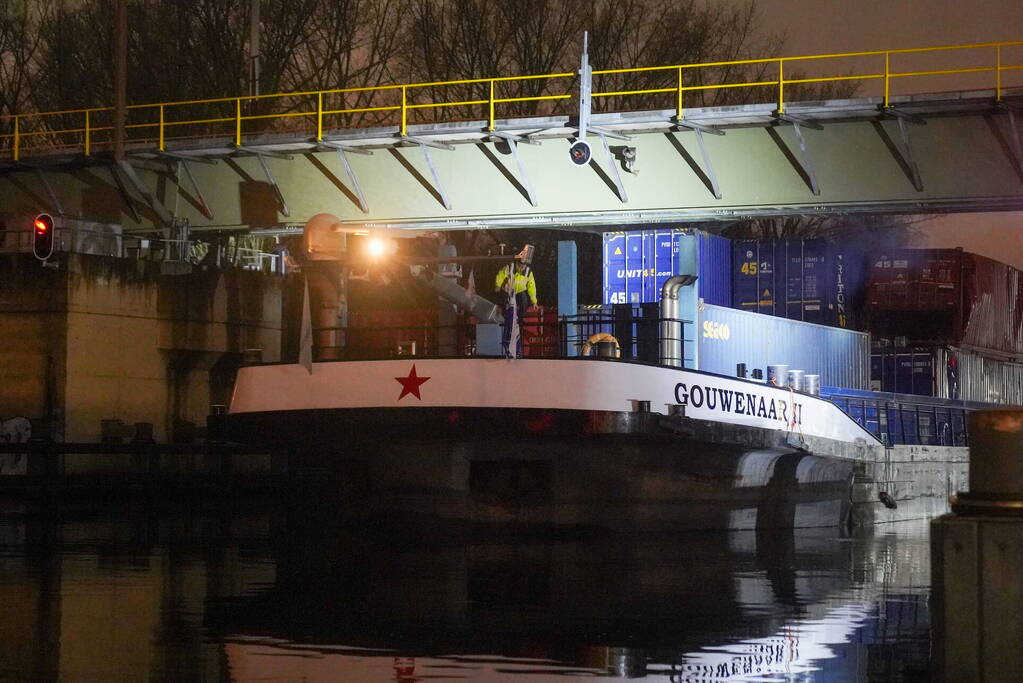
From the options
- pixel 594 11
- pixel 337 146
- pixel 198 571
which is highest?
pixel 594 11

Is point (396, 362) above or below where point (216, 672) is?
above

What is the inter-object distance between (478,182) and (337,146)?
A: 2754 millimetres

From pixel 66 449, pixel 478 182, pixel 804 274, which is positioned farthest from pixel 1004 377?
pixel 66 449

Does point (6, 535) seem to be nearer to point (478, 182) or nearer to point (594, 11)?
point (478, 182)

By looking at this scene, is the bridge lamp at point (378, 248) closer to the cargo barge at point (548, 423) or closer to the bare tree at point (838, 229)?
the cargo barge at point (548, 423)

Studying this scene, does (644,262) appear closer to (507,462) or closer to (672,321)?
(672,321)

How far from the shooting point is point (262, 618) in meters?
11.0

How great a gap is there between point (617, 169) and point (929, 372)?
10.1 meters

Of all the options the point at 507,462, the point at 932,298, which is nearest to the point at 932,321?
the point at 932,298

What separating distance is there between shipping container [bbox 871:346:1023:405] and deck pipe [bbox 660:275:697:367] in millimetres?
10764

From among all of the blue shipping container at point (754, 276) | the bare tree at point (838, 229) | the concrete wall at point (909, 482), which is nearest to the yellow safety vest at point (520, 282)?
the concrete wall at point (909, 482)

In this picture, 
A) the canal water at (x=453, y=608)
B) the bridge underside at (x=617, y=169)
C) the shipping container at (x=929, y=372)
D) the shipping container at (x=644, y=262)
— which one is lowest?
the canal water at (x=453, y=608)

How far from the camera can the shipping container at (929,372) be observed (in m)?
30.9

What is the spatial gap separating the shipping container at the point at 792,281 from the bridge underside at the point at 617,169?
4940mm
